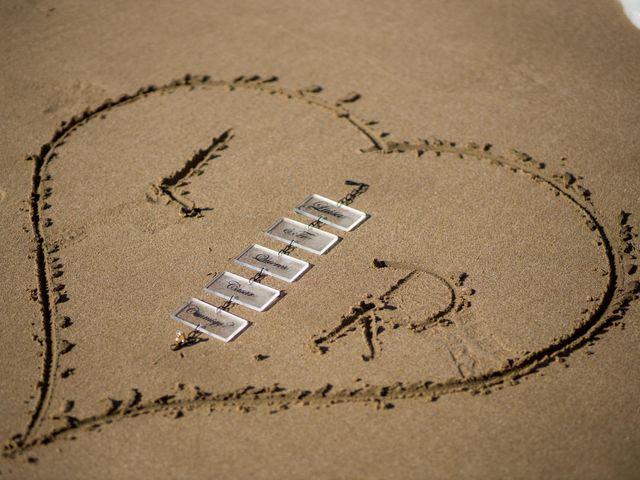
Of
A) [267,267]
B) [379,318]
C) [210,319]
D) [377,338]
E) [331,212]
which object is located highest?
[331,212]

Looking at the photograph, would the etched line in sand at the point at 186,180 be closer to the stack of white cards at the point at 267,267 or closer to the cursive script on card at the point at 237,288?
the stack of white cards at the point at 267,267

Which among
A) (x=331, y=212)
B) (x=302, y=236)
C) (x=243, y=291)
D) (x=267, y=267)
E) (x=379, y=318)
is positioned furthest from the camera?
(x=331, y=212)

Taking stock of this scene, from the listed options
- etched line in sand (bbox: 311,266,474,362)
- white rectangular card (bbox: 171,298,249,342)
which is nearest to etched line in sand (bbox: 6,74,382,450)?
white rectangular card (bbox: 171,298,249,342)

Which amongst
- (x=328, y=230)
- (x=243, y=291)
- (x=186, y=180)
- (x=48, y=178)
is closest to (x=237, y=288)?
(x=243, y=291)

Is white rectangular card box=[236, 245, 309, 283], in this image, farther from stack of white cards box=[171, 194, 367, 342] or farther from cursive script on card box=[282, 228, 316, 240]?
cursive script on card box=[282, 228, 316, 240]

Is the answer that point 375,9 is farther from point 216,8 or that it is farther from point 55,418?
point 55,418

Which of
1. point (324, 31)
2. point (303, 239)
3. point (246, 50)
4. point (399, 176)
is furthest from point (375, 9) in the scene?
point (303, 239)

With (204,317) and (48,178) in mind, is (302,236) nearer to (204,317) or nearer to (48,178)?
(204,317)
